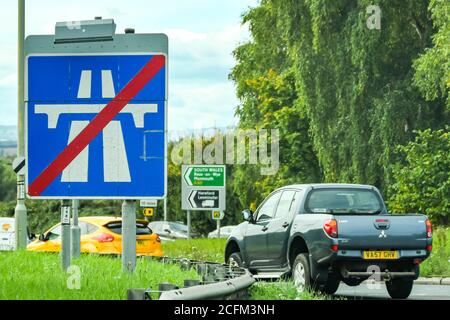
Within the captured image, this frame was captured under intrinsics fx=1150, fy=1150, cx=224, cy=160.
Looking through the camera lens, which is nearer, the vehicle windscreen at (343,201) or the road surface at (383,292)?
the road surface at (383,292)

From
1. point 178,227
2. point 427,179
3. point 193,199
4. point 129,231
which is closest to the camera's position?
point 129,231

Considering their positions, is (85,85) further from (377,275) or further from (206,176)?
(206,176)

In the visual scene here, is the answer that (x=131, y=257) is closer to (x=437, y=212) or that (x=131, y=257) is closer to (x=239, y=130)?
(x=437, y=212)

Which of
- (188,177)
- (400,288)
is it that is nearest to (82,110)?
(400,288)

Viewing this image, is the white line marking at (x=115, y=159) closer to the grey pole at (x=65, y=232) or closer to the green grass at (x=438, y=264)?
the grey pole at (x=65, y=232)

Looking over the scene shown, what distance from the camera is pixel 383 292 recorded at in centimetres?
1872

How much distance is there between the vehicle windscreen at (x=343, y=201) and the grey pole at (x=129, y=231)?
7.21 metres

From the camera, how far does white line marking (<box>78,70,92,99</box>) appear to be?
9156 mm

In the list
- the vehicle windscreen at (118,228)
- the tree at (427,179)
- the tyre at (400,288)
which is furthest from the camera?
the tree at (427,179)

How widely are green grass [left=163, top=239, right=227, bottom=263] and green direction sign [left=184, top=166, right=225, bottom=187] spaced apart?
2401 millimetres

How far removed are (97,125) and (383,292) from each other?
10.5m

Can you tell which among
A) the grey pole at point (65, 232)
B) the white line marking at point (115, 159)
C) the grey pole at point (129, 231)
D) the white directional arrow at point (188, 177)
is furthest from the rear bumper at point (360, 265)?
the white directional arrow at point (188, 177)

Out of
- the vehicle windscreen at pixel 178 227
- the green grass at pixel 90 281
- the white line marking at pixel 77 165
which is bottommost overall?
the vehicle windscreen at pixel 178 227

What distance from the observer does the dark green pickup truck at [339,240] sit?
15.9 metres
